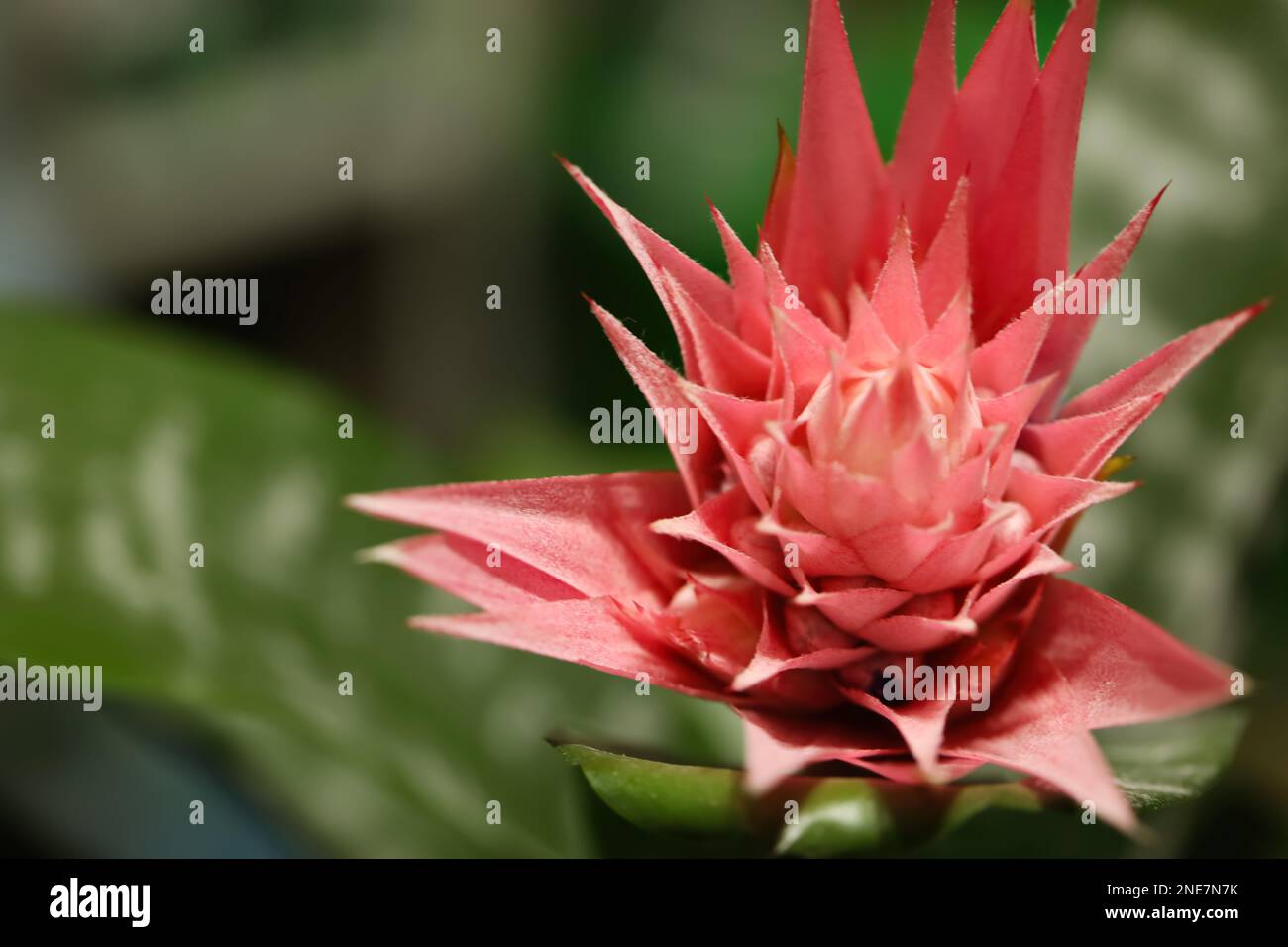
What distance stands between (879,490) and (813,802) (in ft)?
0.42

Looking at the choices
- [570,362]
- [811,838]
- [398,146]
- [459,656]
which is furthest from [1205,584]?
[398,146]

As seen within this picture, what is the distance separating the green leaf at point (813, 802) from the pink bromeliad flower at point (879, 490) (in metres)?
0.02

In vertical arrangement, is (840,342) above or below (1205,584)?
above

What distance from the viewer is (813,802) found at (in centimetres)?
45

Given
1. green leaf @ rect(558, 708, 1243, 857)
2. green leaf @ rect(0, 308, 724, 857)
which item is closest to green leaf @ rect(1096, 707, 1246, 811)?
green leaf @ rect(558, 708, 1243, 857)

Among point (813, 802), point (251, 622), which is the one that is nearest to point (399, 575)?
point (251, 622)

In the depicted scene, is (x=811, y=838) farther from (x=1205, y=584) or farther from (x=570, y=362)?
(x=570, y=362)

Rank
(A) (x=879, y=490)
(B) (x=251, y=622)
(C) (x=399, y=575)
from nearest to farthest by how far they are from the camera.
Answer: (A) (x=879, y=490) < (B) (x=251, y=622) < (C) (x=399, y=575)

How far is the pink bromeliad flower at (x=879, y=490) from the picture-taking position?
1.38 feet

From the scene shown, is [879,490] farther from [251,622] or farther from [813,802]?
[251,622]

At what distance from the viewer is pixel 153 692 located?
0.78 m

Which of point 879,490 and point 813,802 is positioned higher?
point 879,490

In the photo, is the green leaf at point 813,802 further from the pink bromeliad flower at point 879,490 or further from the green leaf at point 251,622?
the green leaf at point 251,622
